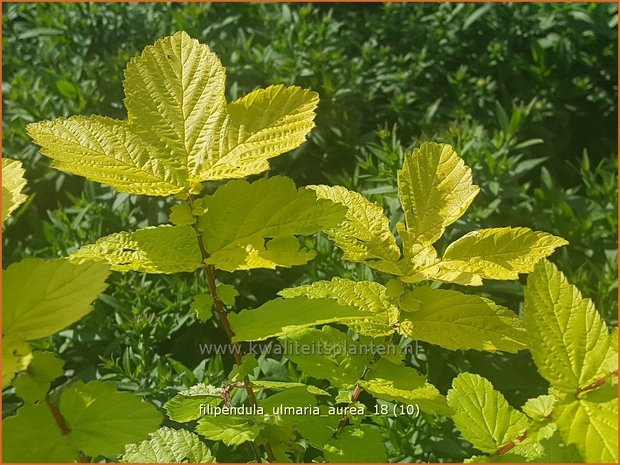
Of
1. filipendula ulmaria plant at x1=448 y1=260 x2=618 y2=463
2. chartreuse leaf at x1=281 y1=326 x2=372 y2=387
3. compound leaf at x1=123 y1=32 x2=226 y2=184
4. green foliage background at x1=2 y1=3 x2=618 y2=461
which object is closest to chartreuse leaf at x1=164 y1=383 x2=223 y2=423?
chartreuse leaf at x1=281 y1=326 x2=372 y2=387

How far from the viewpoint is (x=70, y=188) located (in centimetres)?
242

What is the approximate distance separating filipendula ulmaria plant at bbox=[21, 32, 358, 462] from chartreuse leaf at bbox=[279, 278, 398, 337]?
10 cm

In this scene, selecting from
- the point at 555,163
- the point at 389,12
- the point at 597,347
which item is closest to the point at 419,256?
the point at 597,347

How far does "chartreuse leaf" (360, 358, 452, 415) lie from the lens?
2.76 feet

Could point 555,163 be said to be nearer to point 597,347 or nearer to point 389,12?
point 389,12

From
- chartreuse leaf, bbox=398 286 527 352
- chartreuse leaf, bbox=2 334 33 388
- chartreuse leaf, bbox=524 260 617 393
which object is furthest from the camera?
chartreuse leaf, bbox=398 286 527 352

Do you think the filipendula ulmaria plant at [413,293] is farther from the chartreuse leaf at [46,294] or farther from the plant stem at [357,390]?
the chartreuse leaf at [46,294]

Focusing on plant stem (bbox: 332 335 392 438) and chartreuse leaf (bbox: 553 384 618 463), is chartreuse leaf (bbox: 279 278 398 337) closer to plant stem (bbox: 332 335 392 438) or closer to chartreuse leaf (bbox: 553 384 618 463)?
plant stem (bbox: 332 335 392 438)

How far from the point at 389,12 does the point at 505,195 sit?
4.10 feet

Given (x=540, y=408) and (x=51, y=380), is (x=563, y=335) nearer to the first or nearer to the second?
(x=540, y=408)

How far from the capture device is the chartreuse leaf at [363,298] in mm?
879

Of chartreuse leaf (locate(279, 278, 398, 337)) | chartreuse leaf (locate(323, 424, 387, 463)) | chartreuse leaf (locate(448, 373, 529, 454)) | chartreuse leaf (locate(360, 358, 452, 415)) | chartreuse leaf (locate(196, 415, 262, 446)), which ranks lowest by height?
chartreuse leaf (locate(323, 424, 387, 463))

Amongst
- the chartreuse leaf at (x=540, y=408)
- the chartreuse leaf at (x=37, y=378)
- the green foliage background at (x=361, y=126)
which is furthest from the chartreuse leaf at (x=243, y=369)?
the green foliage background at (x=361, y=126)

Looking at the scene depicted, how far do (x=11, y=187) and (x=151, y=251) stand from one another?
167mm
